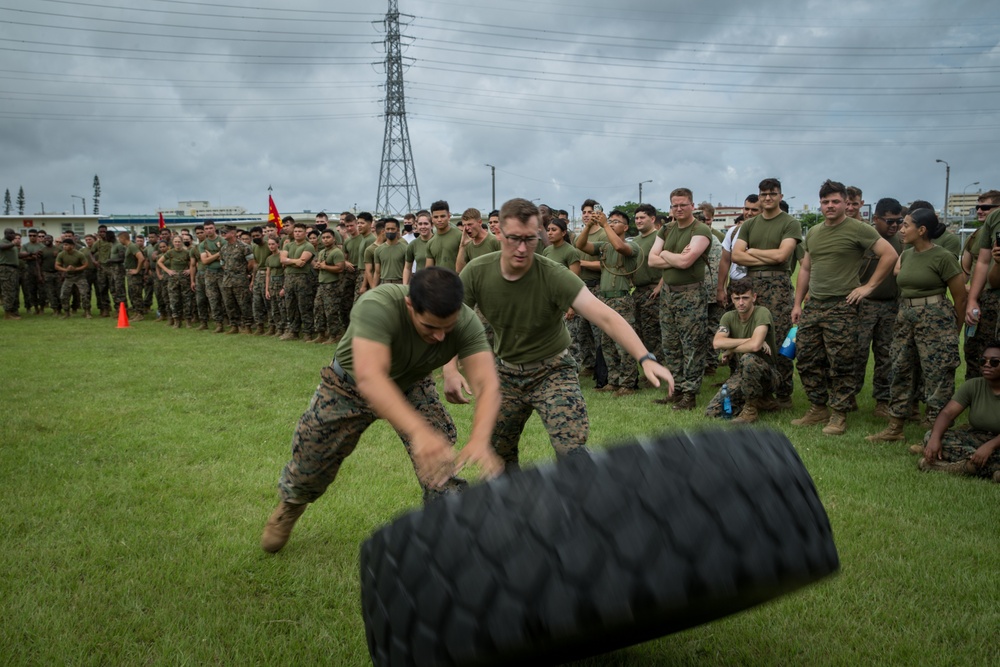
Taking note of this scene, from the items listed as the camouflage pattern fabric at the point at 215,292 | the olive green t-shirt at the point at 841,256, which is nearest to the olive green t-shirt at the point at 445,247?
the olive green t-shirt at the point at 841,256

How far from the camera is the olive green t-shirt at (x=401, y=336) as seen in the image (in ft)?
11.6

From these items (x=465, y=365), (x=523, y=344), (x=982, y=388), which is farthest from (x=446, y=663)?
(x=982, y=388)

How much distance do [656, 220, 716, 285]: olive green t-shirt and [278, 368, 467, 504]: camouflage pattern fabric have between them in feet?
17.6

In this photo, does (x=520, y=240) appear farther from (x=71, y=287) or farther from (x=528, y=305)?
(x=71, y=287)

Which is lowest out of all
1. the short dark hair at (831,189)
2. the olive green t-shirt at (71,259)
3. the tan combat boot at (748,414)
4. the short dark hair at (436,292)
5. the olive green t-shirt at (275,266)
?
the tan combat boot at (748,414)

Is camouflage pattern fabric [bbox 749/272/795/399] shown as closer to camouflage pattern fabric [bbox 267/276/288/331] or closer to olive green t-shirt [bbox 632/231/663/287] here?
olive green t-shirt [bbox 632/231/663/287]

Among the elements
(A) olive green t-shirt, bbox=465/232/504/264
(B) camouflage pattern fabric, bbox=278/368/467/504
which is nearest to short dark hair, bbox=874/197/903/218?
(A) olive green t-shirt, bbox=465/232/504/264

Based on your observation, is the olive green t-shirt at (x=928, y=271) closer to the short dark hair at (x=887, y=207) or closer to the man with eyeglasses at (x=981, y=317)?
the man with eyeglasses at (x=981, y=317)

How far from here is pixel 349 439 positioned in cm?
406

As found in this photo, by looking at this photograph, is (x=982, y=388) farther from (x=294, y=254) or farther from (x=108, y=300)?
(x=108, y=300)

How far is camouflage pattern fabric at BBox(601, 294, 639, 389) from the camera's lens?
9.34 meters

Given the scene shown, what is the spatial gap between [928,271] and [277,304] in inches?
506

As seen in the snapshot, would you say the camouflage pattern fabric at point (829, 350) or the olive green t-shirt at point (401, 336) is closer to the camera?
the olive green t-shirt at point (401, 336)

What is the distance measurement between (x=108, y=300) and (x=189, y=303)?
448 centimetres
